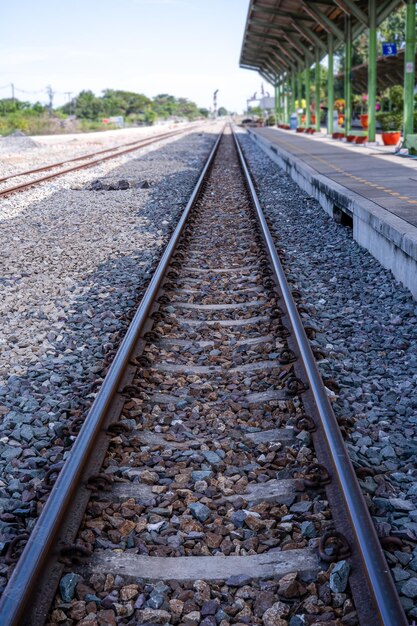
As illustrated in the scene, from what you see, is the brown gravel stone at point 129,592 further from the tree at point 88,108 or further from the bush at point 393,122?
the tree at point 88,108

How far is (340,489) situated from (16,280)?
5.33 meters

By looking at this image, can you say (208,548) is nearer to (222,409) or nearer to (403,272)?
(222,409)

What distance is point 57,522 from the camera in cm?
292

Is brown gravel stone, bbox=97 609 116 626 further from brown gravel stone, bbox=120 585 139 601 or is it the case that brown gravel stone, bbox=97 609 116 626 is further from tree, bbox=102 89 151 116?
tree, bbox=102 89 151 116

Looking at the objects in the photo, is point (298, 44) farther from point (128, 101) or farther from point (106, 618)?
point (128, 101)

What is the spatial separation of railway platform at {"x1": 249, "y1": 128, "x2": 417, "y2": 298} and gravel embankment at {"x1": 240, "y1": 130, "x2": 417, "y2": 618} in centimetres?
21

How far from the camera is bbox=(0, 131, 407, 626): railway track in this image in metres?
2.62

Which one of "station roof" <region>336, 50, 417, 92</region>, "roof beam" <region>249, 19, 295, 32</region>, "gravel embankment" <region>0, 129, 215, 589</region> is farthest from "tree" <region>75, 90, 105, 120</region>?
"gravel embankment" <region>0, 129, 215, 589</region>

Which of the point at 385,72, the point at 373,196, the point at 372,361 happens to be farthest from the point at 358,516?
the point at 385,72

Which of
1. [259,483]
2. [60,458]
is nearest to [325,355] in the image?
[259,483]

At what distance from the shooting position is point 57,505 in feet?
9.89

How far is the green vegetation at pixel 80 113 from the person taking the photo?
183ft

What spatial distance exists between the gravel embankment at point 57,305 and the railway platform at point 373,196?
255cm

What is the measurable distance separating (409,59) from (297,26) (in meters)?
15.3
